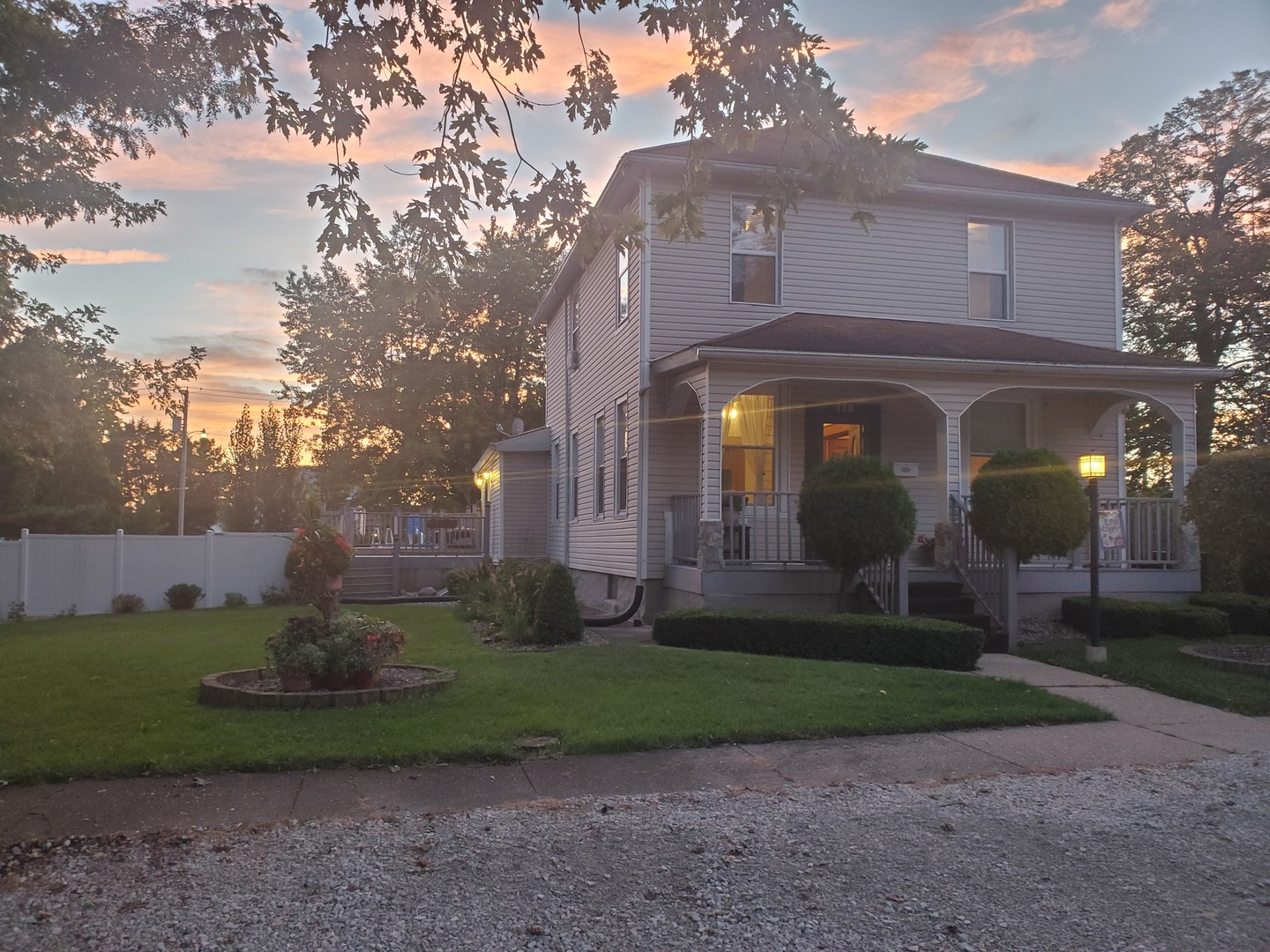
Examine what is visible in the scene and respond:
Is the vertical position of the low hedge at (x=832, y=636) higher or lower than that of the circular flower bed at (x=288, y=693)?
higher

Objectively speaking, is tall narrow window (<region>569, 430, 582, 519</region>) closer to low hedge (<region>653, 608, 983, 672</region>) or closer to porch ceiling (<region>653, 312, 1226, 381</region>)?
porch ceiling (<region>653, 312, 1226, 381</region>)

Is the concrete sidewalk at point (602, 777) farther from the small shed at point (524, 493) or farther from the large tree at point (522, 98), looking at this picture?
the small shed at point (524, 493)

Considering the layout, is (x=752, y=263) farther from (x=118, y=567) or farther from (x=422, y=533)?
(x=422, y=533)

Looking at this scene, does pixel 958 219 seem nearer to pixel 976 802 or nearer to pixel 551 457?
pixel 551 457

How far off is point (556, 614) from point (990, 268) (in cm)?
901

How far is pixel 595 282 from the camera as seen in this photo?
56.4ft

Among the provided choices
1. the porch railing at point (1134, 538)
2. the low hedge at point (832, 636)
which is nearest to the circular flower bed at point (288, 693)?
the low hedge at point (832, 636)

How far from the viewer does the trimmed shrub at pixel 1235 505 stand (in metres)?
9.60

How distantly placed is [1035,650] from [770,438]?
4.91 metres

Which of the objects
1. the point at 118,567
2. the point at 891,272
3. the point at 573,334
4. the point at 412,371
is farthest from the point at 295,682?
the point at 412,371

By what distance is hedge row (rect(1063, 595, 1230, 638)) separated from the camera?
1109 cm

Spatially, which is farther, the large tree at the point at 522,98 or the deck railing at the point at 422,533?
the deck railing at the point at 422,533

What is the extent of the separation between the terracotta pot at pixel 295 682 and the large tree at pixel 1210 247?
74.4 feet

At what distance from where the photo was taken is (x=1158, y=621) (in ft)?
36.7
